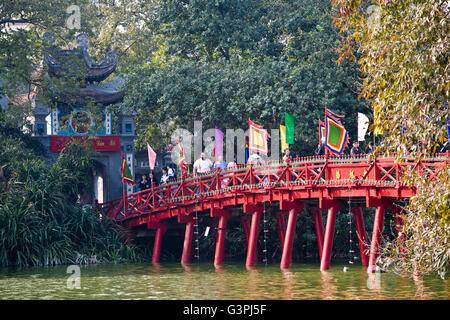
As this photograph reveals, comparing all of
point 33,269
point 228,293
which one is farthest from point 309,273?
point 33,269

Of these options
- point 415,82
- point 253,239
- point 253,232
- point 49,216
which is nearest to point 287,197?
point 253,232

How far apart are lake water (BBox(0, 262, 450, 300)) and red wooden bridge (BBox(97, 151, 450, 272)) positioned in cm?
121

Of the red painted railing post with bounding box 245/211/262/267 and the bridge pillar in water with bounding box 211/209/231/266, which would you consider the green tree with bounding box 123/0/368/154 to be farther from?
the red painted railing post with bounding box 245/211/262/267

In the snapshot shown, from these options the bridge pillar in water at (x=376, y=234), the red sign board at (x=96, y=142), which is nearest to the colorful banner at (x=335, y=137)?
the bridge pillar in water at (x=376, y=234)

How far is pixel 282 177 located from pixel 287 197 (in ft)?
2.23

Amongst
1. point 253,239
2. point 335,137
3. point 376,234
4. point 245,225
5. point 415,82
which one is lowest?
point 253,239

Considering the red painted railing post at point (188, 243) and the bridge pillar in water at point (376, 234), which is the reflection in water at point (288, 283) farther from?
the red painted railing post at point (188, 243)

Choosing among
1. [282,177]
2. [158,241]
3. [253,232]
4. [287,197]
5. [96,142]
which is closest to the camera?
[282,177]

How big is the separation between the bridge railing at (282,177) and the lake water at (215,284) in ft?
8.39

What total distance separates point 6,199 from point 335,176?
37.4ft

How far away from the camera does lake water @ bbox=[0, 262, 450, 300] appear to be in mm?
19500

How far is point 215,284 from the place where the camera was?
22000 mm

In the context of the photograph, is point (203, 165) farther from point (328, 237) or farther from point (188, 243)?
point (328, 237)

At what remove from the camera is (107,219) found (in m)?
30.9
